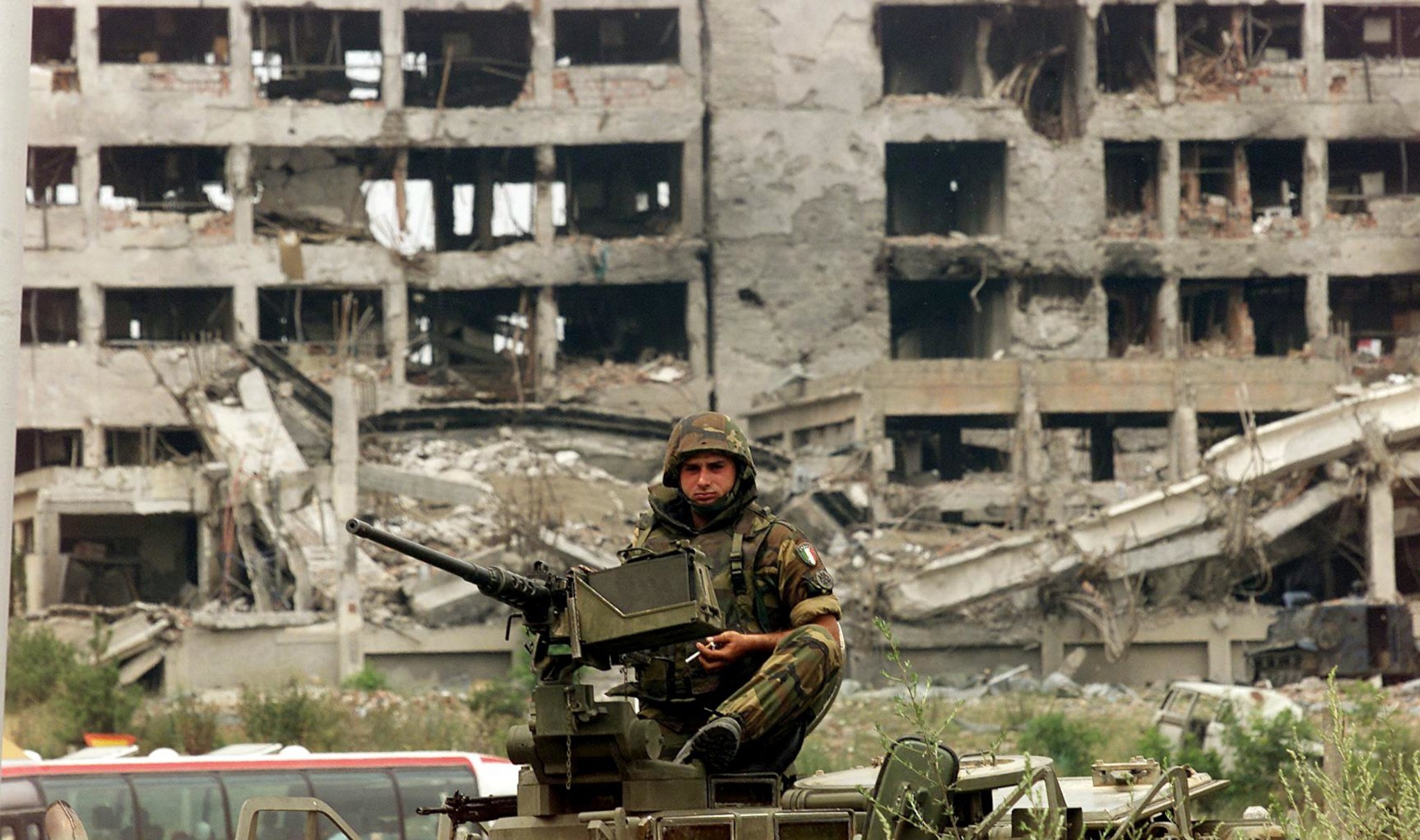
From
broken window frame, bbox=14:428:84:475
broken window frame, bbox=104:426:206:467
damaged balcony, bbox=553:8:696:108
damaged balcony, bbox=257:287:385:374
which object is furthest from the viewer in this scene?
damaged balcony, bbox=257:287:385:374

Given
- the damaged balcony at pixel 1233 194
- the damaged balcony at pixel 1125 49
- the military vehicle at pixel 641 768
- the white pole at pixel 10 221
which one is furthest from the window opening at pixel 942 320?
the military vehicle at pixel 641 768

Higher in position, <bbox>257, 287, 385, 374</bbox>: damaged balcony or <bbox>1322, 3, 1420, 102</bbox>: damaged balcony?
<bbox>1322, 3, 1420, 102</bbox>: damaged balcony

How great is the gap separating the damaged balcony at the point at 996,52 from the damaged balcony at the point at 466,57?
8018 mm

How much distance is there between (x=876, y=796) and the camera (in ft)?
21.1

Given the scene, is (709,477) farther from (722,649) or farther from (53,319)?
(53,319)

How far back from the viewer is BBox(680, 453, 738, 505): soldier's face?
750cm

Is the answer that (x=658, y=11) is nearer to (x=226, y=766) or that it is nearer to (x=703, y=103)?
(x=703, y=103)

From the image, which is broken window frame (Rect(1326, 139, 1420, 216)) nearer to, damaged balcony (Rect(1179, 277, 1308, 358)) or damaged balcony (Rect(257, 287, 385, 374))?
damaged balcony (Rect(1179, 277, 1308, 358))

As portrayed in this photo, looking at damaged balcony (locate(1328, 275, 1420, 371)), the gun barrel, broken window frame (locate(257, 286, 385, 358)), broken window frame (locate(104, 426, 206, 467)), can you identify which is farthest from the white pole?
damaged balcony (locate(1328, 275, 1420, 371))

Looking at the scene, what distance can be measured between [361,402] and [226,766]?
74.5 ft

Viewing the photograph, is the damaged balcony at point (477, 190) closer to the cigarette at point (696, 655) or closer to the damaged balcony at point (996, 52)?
the damaged balcony at point (996, 52)

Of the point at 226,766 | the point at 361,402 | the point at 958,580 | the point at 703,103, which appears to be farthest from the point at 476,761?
the point at 703,103

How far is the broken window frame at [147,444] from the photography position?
40531 millimetres

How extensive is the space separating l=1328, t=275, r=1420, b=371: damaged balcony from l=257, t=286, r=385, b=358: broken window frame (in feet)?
66.3
